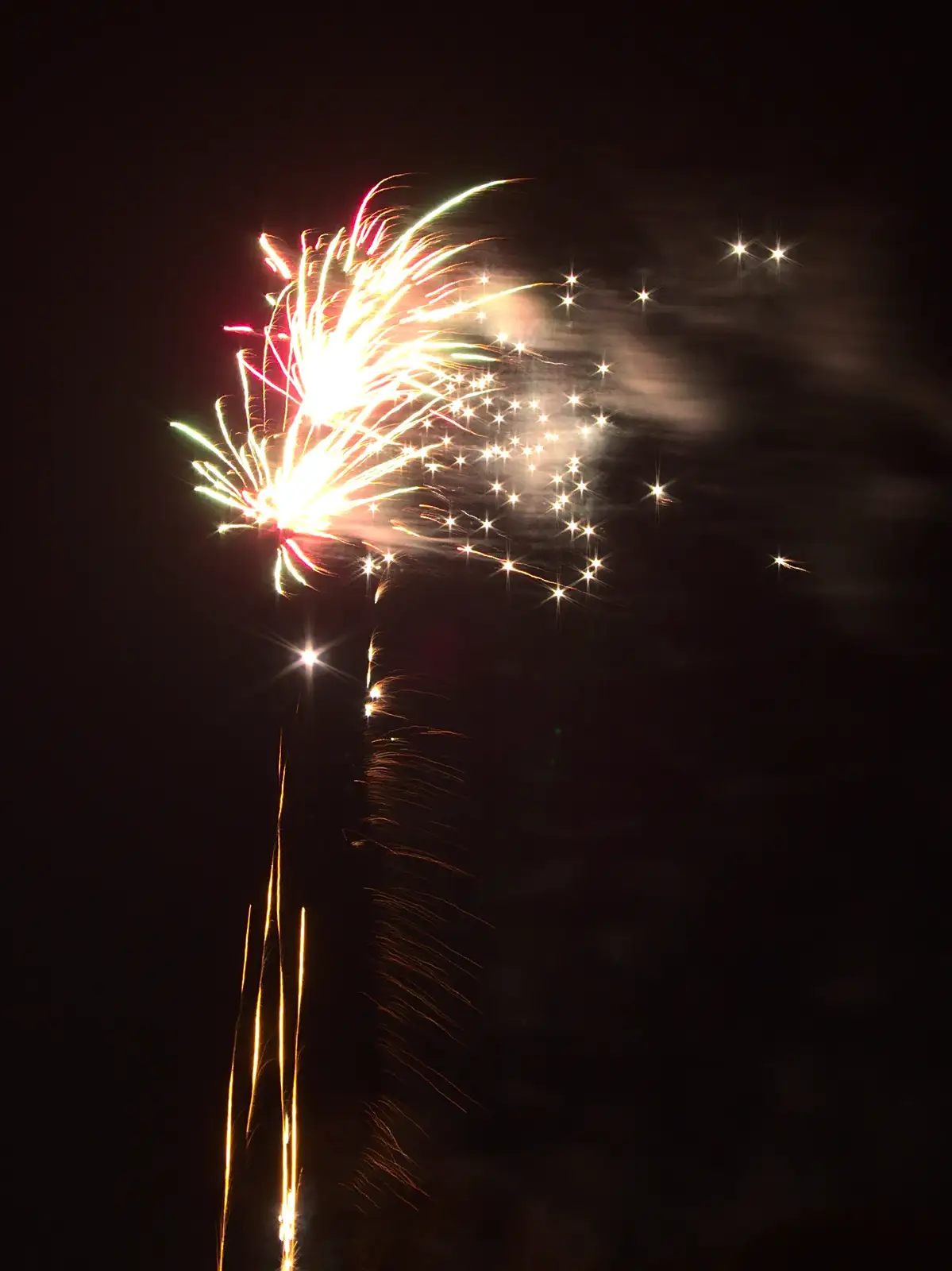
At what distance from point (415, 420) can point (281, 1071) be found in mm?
1028

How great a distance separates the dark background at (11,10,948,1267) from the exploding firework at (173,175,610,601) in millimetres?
76

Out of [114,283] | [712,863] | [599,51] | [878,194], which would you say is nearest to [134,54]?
[114,283]

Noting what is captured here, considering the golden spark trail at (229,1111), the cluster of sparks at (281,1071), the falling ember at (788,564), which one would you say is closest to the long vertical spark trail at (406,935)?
the cluster of sparks at (281,1071)

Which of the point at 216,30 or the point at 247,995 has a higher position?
the point at 216,30

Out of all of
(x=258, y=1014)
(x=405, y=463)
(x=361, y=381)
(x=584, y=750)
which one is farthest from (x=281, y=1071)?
(x=361, y=381)

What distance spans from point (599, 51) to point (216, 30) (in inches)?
25.6

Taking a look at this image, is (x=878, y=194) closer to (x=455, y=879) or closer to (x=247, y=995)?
(x=455, y=879)

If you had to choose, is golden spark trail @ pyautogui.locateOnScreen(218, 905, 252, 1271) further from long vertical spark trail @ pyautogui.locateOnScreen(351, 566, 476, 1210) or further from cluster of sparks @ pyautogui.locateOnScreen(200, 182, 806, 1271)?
long vertical spark trail @ pyautogui.locateOnScreen(351, 566, 476, 1210)

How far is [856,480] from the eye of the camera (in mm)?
1225

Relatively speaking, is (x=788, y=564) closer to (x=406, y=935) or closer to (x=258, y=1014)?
(x=406, y=935)

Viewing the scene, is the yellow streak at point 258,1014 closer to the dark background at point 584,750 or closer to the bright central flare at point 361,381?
the dark background at point 584,750

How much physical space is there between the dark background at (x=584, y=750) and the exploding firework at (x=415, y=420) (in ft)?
0.25

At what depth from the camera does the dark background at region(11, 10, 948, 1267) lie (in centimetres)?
120

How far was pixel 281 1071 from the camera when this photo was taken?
51.3 inches
